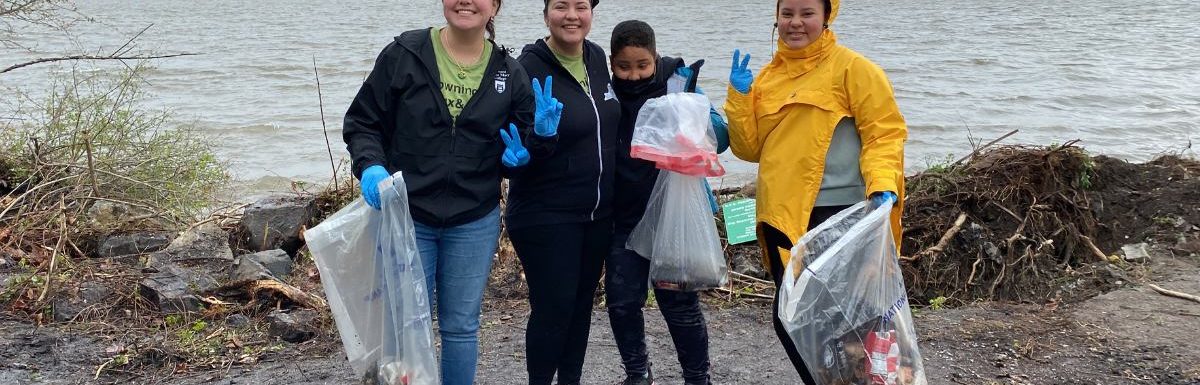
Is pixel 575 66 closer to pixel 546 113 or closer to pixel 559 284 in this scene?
pixel 546 113

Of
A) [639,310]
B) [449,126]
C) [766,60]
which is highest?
[449,126]

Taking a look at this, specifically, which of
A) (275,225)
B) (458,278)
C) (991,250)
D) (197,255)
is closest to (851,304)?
(458,278)

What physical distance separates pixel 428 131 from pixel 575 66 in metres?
0.54

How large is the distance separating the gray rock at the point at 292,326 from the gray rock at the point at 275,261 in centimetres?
73

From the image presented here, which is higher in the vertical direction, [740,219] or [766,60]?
[740,219]

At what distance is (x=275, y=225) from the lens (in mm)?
5867

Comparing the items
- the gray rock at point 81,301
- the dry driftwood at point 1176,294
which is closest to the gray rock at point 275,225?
the gray rock at point 81,301

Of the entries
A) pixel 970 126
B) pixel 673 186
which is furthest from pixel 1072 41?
pixel 673 186

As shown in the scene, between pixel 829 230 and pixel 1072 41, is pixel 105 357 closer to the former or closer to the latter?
pixel 829 230

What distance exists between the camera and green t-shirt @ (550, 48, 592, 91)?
3.18 meters

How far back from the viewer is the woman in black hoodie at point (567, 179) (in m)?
3.13

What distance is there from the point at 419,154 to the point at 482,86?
0.92 feet

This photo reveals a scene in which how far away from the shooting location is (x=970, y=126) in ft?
38.4

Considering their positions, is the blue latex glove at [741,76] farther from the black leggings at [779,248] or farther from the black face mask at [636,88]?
the black leggings at [779,248]
